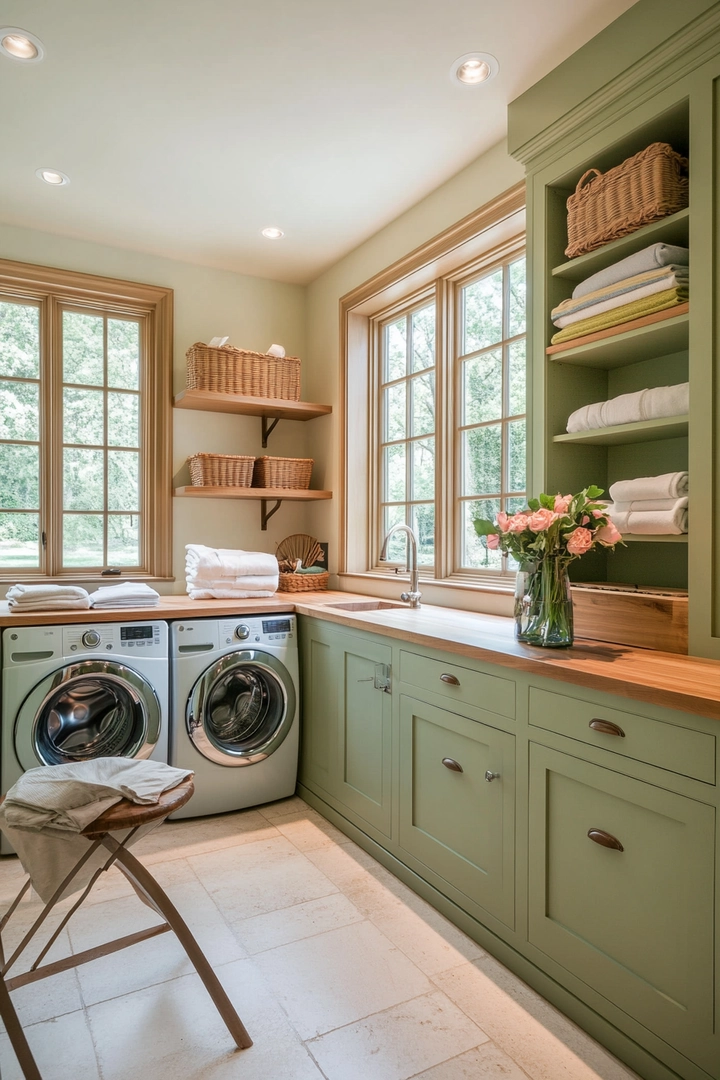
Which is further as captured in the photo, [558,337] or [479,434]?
[479,434]

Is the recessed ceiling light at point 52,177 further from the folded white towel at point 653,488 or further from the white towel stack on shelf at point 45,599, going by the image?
the folded white towel at point 653,488

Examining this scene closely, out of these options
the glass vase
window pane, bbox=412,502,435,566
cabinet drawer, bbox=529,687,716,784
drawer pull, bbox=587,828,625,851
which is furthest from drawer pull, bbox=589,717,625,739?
window pane, bbox=412,502,435,566

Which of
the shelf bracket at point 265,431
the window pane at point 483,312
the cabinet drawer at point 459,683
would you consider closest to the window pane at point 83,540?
the shelf bracket at point 265,431

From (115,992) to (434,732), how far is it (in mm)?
1153

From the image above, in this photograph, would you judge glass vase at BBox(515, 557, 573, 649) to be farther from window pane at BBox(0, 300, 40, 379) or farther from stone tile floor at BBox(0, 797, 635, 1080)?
window pane at BBox(0, 300, 40, 379)

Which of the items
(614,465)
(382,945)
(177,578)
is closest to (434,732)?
(382,945)

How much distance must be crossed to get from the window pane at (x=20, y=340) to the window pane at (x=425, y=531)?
210cm

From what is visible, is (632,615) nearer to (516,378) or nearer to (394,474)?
(516,378)

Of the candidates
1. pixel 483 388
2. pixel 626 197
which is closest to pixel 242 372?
pixel 483 388

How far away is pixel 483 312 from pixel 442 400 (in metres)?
0.42

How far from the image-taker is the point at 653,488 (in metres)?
1.86

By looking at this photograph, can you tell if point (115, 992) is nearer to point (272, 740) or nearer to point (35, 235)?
point (272, 740)

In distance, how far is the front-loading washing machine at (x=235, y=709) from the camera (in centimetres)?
296

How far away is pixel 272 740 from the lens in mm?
3113
